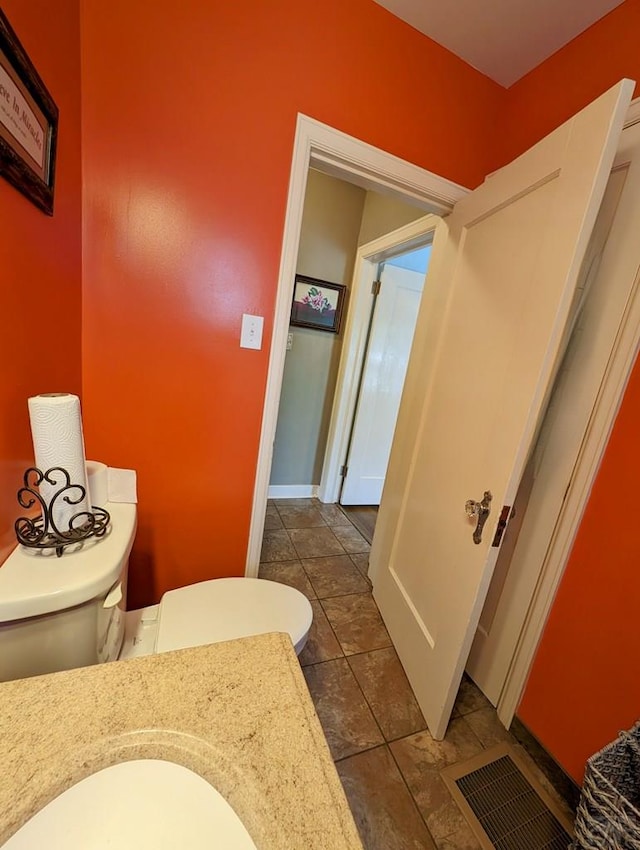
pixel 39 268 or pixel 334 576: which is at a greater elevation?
pixel 39 268

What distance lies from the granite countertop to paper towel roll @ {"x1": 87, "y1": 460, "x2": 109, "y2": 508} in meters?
0.49

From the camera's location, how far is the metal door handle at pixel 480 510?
975 mm

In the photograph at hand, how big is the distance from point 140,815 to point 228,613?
55 centimetres

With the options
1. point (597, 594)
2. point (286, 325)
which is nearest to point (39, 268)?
point (286, 325)

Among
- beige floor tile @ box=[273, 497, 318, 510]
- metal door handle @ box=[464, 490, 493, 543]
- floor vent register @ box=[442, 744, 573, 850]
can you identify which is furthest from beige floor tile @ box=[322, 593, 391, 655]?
beige floor tile @ box=[273, 497, 318, 510]

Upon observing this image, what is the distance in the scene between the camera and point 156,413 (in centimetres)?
117

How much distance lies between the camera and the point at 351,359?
2508 mm

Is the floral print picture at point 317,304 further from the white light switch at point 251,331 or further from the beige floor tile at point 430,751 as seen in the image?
the beige floor tile at point 430,751

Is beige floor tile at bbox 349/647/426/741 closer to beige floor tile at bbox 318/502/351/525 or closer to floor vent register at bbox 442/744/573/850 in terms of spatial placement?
floor vent register at bbox 442/744/573/850

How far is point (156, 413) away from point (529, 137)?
1.68 meters

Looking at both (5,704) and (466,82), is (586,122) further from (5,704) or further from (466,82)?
(5,704)

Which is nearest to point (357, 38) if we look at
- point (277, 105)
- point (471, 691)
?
point (277, 105)

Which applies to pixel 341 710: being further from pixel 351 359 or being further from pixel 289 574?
pixel 351 359

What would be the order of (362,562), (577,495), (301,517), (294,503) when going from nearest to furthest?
(577,495)
(362,562)
(301,517)
(294,503)
